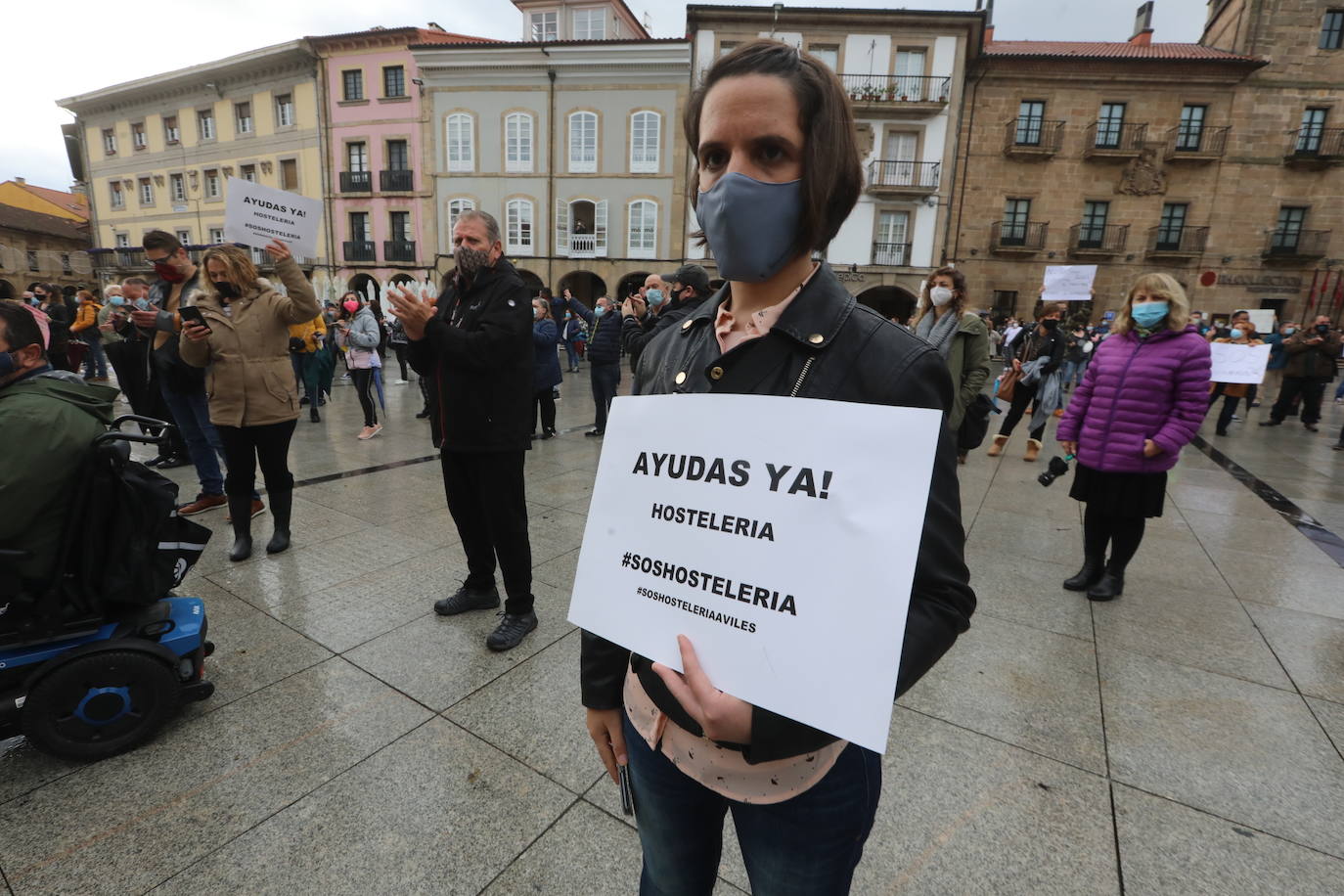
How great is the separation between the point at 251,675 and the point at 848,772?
2786 millimetres

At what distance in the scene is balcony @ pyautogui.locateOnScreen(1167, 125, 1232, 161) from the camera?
2139cm

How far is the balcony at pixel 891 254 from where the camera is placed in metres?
23.0

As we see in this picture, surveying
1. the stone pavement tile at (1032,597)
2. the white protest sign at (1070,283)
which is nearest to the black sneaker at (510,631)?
the stone pavement tile at (1032,597)

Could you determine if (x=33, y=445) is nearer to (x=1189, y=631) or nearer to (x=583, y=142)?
(x=1189, y=631)

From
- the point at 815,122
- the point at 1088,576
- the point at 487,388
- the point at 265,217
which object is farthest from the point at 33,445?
A: the point at 1088,576

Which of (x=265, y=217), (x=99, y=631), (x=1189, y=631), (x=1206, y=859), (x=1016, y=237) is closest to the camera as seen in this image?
(x=1206, y=859)

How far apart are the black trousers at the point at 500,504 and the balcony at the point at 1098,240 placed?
25461mm

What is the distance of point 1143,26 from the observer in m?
25.6

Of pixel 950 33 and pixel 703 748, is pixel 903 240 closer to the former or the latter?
pixel 950 33

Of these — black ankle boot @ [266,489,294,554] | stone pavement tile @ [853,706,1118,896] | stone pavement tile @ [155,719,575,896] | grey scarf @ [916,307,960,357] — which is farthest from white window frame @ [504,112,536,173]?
stone pavement tile @ [853,706,1118,896]

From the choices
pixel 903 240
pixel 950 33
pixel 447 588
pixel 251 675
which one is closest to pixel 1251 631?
pixel 447 588

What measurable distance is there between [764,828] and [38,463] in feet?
8.51

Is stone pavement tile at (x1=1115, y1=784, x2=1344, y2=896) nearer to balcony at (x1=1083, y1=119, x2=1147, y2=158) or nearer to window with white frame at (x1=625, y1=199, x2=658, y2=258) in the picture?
window with white frame at (x1=625, y1=199, x2=658, y2=258)

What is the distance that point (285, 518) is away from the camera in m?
4.11
